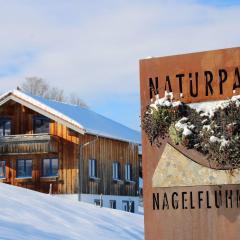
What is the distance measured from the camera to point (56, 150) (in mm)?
35469

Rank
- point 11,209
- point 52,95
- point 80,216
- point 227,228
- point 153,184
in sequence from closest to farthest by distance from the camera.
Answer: point 227,228
point 153,184
point 11,209
point 80,216
point 52,95

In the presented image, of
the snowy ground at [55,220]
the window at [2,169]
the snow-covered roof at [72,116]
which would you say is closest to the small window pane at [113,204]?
the snow-covered roof at [72,116]

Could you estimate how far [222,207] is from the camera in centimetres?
786

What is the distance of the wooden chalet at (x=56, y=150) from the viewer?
3522 centimetres

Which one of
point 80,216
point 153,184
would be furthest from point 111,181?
point 153,184

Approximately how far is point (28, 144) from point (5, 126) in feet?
8.15

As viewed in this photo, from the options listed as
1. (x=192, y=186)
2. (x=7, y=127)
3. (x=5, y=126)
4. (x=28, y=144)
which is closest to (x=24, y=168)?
(x=28, y=144)

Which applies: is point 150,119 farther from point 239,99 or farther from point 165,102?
point 239,99

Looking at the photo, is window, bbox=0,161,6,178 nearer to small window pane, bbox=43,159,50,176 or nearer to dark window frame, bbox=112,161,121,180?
small window pane, bbox=43,159,50,176

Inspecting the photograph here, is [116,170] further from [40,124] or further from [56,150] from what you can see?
[40,124]

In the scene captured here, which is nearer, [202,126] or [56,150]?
[202,126]

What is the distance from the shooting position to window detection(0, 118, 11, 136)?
3741cm

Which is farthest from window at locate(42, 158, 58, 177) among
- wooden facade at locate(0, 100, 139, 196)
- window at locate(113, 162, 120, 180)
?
window at locate(113, 162, 120, 180)

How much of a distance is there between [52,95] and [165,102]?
81.0 metres
